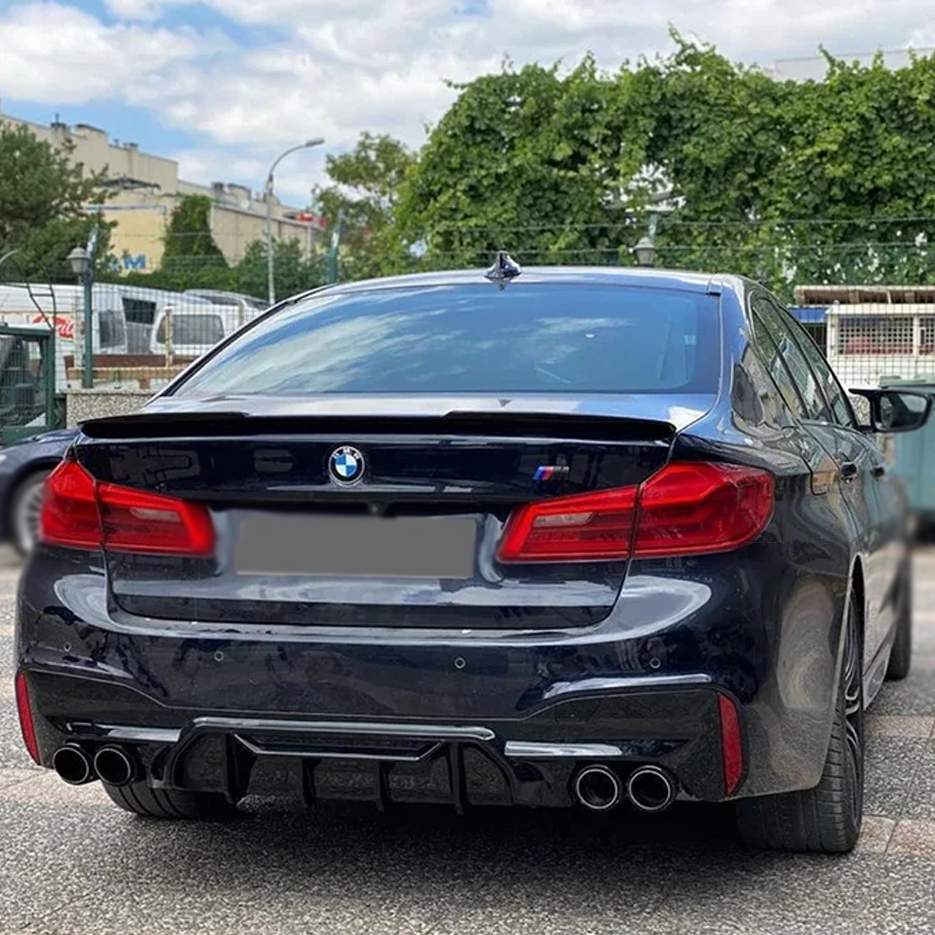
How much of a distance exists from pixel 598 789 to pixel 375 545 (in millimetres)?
669

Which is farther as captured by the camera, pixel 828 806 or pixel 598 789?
pixel 828 806

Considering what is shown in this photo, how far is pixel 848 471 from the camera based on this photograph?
363 cm

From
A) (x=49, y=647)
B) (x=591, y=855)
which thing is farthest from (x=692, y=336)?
(x=49, y=647)

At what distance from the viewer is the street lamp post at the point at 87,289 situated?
16797 millimetres

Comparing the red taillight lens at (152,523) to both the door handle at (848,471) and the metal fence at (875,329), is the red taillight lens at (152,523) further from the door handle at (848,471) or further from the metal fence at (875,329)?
the metal fence at (875,329)

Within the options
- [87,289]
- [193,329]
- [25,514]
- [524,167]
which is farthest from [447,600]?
[524,167]

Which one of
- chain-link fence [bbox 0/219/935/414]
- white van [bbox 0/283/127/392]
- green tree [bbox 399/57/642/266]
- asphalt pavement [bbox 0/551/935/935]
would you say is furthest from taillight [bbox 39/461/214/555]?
green tree [bbox 399/57/642/266]

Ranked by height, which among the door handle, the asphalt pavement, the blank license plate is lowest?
the asphalt pavement

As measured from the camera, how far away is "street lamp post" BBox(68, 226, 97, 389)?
16.8m

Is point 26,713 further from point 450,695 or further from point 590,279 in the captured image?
point 590,279

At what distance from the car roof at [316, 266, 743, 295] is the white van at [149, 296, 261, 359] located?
1585cm

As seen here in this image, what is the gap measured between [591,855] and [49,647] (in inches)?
56.0

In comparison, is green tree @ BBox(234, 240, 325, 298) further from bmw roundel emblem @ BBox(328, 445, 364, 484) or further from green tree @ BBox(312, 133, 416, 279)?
green tree @ BBox(312, 133, 416, 279)

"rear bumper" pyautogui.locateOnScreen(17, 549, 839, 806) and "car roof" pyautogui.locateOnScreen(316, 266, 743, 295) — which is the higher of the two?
"car roof" pyautogui.locateOnScreen(316, 266, 743, 295)
